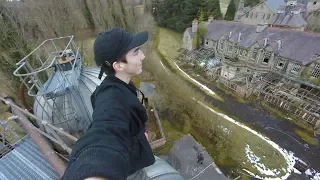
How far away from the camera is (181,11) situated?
143 ft

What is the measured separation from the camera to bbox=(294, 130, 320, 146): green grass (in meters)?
18.4

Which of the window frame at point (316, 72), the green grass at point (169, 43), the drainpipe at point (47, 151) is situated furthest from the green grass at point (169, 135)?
the green grass at point (169, 43)

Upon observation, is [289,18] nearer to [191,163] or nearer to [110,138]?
[191,163]

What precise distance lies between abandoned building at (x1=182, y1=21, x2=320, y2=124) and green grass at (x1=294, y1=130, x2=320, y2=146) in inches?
80.2

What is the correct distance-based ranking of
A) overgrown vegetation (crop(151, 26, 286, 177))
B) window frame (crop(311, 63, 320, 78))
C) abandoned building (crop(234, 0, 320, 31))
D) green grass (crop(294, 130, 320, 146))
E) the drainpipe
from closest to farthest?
the drainpipe < overgrown vegetation (crop(151, 26, 286, 177)) < green grass (crop(294, 130, 320, 146)) < window frame (crop(311, 63, 320, 78)) < abandoned building (crop(234, 0, 320, 31))

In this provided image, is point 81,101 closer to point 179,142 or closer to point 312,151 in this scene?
point 179,142

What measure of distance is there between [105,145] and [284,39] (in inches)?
1227

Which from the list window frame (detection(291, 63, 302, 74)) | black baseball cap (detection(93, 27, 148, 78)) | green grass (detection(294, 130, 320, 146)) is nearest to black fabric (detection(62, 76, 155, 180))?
black baseball cap (detection(93, 27, 148, 78))

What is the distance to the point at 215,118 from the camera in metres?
20.6

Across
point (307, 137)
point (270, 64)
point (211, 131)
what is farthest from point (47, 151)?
point (270, 64)

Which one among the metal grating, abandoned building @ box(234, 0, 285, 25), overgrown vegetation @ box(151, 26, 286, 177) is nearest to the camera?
the metal grating

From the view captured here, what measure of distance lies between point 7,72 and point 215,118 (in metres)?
19.7

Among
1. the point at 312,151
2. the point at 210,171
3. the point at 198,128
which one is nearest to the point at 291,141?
the point at 312,151

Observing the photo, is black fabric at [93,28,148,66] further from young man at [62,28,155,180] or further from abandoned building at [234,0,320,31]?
abandoned building at [234,0,320,31]
